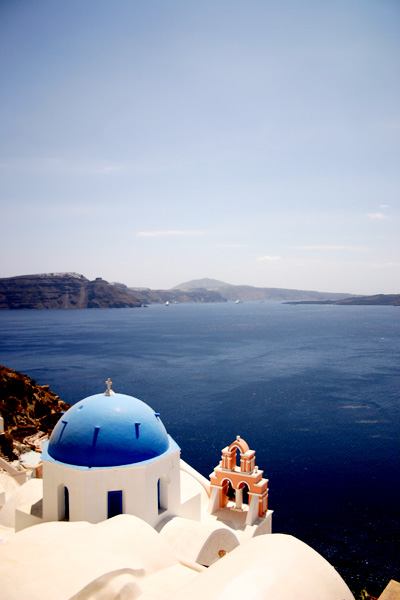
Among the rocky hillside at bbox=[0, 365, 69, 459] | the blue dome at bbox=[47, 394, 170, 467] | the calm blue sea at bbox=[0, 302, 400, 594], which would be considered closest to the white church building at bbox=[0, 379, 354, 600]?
the blue dome at bbox=[47, 394, 170, 467]

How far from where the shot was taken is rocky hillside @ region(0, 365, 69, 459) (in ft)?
95.9

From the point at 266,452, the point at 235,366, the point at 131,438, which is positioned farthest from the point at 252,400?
the point at 131,438

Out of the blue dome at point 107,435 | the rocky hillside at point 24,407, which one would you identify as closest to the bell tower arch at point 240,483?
the blue dome at point 107,435

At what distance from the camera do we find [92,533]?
8.91 metres

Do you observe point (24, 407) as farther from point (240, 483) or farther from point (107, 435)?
point (107, 435)

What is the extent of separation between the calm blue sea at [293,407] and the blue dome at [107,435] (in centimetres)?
1227

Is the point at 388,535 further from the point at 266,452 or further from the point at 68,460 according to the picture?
the point at 68,460

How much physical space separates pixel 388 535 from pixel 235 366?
41924 mm

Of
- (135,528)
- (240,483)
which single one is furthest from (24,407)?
(135,528)

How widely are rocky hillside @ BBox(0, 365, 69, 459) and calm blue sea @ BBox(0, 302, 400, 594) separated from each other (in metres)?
9.15

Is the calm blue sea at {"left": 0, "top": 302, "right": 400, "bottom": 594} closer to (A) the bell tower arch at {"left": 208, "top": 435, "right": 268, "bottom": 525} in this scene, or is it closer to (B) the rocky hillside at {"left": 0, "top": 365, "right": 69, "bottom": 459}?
(A) the bell tower arch at {"left": 208, "top": 435, "right": 268, "bottom": 525}

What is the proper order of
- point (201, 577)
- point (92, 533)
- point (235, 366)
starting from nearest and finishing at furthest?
point (201, 577), point (92, 533), point (235, 366)

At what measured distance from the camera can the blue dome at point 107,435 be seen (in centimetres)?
1111

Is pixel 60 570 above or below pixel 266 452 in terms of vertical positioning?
above
